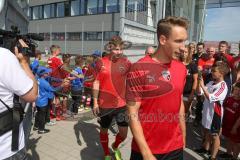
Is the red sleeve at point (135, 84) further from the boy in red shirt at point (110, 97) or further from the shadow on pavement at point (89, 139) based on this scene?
the shadow on pavement at point (89, 139)

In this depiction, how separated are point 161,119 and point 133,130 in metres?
0.27

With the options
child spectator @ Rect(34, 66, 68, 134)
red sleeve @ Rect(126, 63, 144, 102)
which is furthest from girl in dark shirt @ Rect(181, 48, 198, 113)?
red sleeve @ Rect(126, 63, 144, 102)

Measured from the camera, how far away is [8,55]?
193 cm

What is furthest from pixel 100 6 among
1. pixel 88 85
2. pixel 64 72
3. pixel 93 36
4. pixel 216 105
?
pixel 216 105

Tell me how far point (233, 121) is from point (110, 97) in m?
2.01

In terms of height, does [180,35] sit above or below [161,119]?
above

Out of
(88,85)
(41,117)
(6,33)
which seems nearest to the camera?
(6,33)

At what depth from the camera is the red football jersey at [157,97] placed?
7.87 feet

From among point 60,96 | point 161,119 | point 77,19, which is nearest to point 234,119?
point 161,119

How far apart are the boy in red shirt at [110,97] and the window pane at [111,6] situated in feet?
63.1

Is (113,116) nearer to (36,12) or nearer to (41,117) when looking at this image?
(41,117)

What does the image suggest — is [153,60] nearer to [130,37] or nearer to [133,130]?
[133,130]

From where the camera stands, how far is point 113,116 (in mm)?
4457

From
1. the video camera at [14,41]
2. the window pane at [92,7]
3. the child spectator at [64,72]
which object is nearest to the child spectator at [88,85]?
the child spectator at [64,72]
